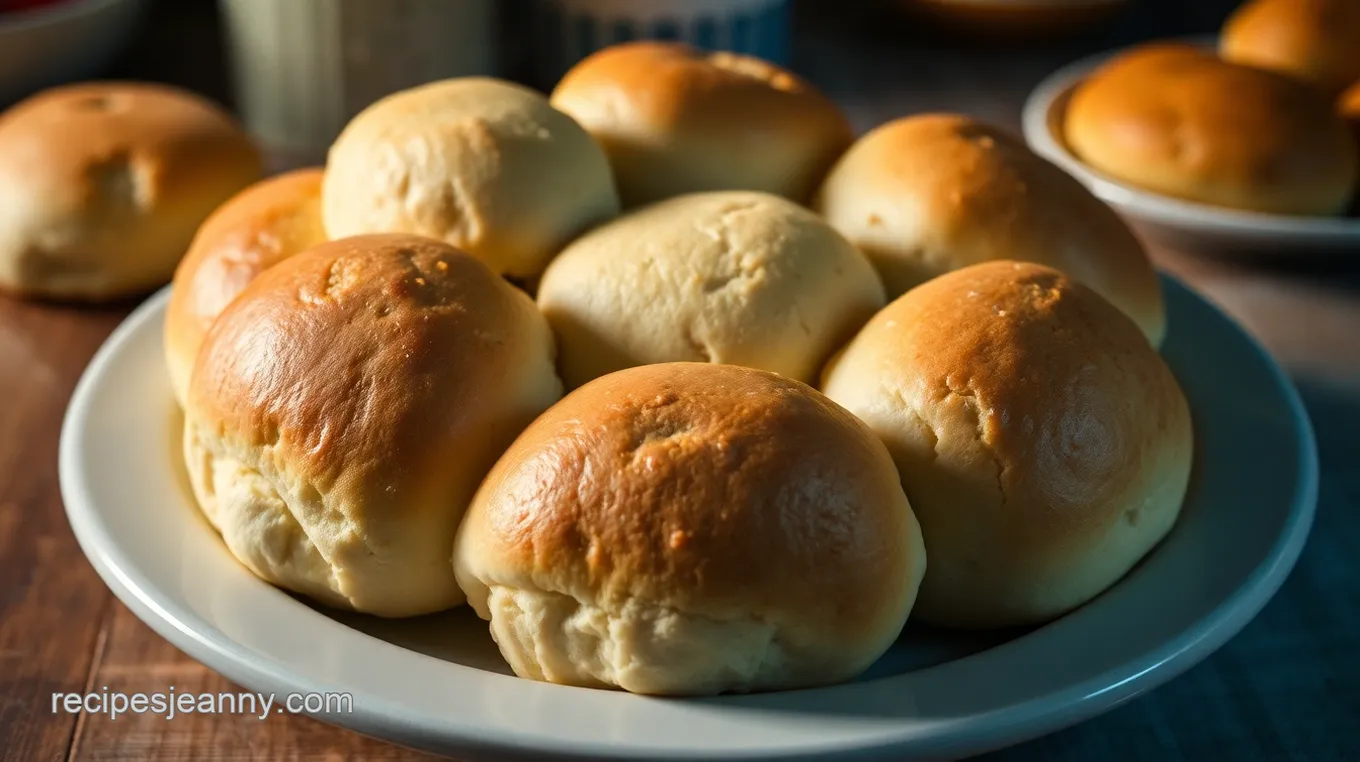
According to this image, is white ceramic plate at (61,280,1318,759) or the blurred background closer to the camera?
white ceramic plate at (61,280,1318,759)

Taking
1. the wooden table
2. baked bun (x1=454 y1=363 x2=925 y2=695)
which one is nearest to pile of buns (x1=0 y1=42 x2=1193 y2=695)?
baked bun (x1=454 y1=363 x2=925 y2=695)

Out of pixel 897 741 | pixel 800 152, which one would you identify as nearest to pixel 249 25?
pixel 800 152

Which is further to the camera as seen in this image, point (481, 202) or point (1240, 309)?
point (1240, 309)

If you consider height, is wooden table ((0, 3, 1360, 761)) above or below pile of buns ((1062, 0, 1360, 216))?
below

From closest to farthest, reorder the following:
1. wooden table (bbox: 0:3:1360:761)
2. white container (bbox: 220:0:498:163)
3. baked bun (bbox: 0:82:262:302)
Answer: wooden table (bbox: 0:3:1360:761) < baked bun (bbox: 0:82:262:302) < white container (bbox: 220:0:498:163)

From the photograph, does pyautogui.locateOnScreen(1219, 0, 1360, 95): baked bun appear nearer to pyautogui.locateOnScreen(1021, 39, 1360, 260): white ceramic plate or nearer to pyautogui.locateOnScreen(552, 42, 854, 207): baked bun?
pyautogui.locateOnScreen(1021, 39, 1360, 260): white ceramic plate

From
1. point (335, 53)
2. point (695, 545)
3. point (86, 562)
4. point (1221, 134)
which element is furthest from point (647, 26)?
point (695, 545)

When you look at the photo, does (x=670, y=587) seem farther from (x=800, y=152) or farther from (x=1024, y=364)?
(x=800, y=152)

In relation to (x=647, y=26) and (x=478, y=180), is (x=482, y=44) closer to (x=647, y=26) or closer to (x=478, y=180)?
(x=647, y=26)
